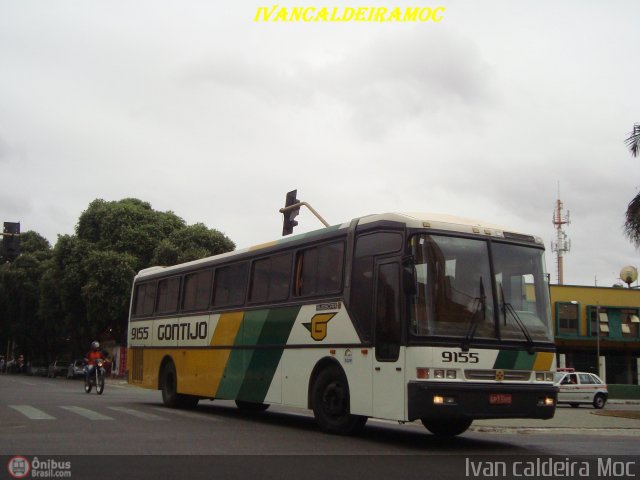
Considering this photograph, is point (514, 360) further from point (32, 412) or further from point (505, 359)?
point (32, 412)

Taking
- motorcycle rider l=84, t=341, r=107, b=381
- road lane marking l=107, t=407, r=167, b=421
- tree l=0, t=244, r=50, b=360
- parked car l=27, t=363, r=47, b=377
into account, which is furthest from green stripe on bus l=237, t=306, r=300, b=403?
parked car l=27, t=363, r=47, b=377

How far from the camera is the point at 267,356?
49.2ft

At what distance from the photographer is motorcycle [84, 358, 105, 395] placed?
26.2 metres

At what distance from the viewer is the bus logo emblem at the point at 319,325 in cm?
1318

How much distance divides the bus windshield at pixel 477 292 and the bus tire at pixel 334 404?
2198 mm

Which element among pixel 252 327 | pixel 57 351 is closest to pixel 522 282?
pixel 252 327

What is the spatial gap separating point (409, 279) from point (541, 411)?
2.86 m

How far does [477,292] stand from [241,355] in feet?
19.8

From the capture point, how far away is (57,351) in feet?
265

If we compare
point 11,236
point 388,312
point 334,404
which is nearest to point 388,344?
point 388,312

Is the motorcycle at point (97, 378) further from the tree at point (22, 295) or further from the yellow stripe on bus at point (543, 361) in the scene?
the tree at point (22, 295)

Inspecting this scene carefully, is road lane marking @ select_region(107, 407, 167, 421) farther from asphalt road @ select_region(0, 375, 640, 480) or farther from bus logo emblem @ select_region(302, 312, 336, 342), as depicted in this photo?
bus logo emblem @ select_region(302, 312, 336, 342)

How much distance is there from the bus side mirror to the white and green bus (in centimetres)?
2

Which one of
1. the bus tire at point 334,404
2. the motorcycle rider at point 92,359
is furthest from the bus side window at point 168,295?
the motorcycle rider at point 92,359
